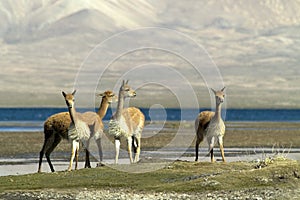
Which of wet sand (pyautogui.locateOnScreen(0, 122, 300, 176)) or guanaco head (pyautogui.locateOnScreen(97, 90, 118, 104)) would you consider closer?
guanaco head (pyautogui.locateOnScreen(97, 90, 118, 104))

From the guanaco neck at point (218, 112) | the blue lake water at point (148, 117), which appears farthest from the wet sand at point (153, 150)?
the blue lake water at point (148, 117)

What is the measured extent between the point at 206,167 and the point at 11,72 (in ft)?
563

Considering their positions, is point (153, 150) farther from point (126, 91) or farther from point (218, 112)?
point (218, 112)

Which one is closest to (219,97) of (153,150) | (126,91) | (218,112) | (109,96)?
(218,112)

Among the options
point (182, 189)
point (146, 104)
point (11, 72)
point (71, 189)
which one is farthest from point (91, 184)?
point (11, 72)

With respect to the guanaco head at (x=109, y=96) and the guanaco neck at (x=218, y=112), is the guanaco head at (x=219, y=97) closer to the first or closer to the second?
the guanaco neck at (x=218, y=112)

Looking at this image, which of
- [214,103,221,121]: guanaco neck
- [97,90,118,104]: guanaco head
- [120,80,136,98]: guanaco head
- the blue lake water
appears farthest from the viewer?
the blue lake water

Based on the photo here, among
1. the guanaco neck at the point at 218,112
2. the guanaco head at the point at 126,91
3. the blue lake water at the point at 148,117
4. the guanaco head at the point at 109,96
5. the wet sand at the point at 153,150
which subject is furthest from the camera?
the blue lake water at the point at 148,117

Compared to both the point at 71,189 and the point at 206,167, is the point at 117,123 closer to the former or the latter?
the point at 206,167

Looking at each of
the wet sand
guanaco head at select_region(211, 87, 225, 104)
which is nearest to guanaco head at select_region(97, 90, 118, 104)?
the wet sand

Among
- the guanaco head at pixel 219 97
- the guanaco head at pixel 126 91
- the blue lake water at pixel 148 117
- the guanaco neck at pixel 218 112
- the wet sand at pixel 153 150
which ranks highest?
the blue lake water at pixel 148 117

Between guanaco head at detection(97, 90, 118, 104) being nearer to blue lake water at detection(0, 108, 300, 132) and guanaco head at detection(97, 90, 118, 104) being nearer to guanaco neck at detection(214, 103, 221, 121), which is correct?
guanaco neck at detection(214, 103, 221, 121)

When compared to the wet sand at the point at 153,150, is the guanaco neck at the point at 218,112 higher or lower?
higher

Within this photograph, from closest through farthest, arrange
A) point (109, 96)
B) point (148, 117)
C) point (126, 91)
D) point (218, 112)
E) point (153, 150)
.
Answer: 1. point (218, 112)
2. point (126, 91)
3. point (109, 96)
4. point (153, 150)
5. point (148, 117)
